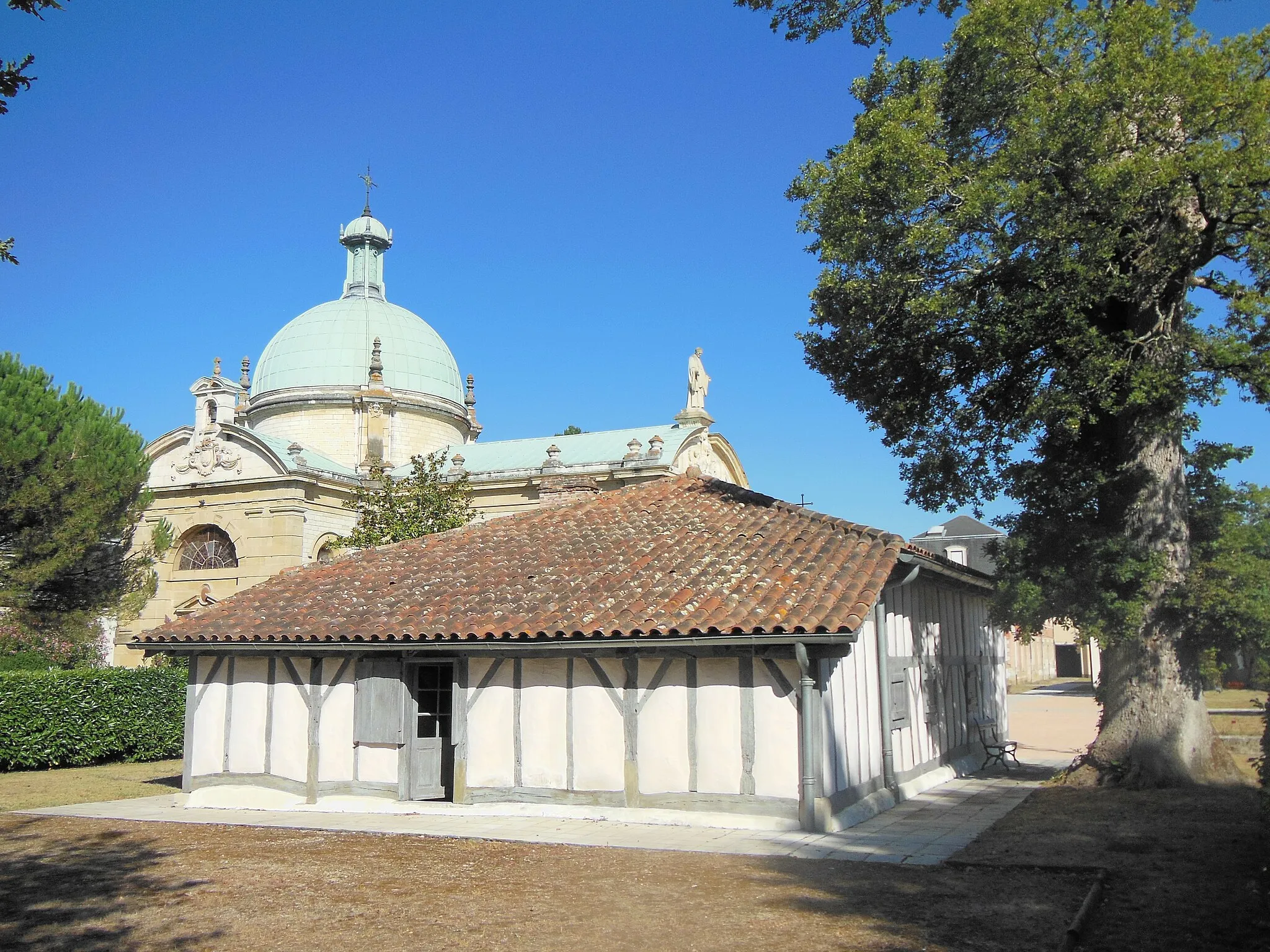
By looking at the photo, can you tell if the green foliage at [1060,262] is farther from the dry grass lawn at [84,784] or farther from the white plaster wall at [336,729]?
the dry grass lawn at [84,784]

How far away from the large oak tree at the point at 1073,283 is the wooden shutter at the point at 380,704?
7.62 meters

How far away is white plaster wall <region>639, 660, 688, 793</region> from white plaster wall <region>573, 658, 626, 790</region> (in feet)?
0.87

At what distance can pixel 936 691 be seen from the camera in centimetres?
1648

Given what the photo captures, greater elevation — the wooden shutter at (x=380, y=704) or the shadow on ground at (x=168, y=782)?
the wooden shutter at (x=380, y=704)

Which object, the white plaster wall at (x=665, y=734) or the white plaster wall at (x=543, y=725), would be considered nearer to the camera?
the white plaster wall at (x=665, y=734)

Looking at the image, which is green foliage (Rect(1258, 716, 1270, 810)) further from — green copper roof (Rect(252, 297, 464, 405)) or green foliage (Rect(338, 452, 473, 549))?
green copper roof (Rect(252, 297, 464, 405))

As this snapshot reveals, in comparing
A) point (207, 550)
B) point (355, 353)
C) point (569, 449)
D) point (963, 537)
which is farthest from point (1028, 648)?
point (207, 550)

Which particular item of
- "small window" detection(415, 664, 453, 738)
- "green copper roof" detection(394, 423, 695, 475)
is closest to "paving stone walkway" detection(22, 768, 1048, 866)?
"small window" detection(415, 664, 453, 738)

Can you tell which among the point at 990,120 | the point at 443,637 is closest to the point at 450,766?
the point at 443,637

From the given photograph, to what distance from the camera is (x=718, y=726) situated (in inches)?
462

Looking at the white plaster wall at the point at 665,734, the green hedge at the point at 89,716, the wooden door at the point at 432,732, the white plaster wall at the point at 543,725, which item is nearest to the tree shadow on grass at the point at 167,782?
the green hedge at the point at 89,716

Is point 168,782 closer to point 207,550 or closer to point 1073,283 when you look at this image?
point 1073,283

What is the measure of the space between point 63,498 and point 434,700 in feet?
52.7

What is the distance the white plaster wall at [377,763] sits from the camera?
43.7 feet
